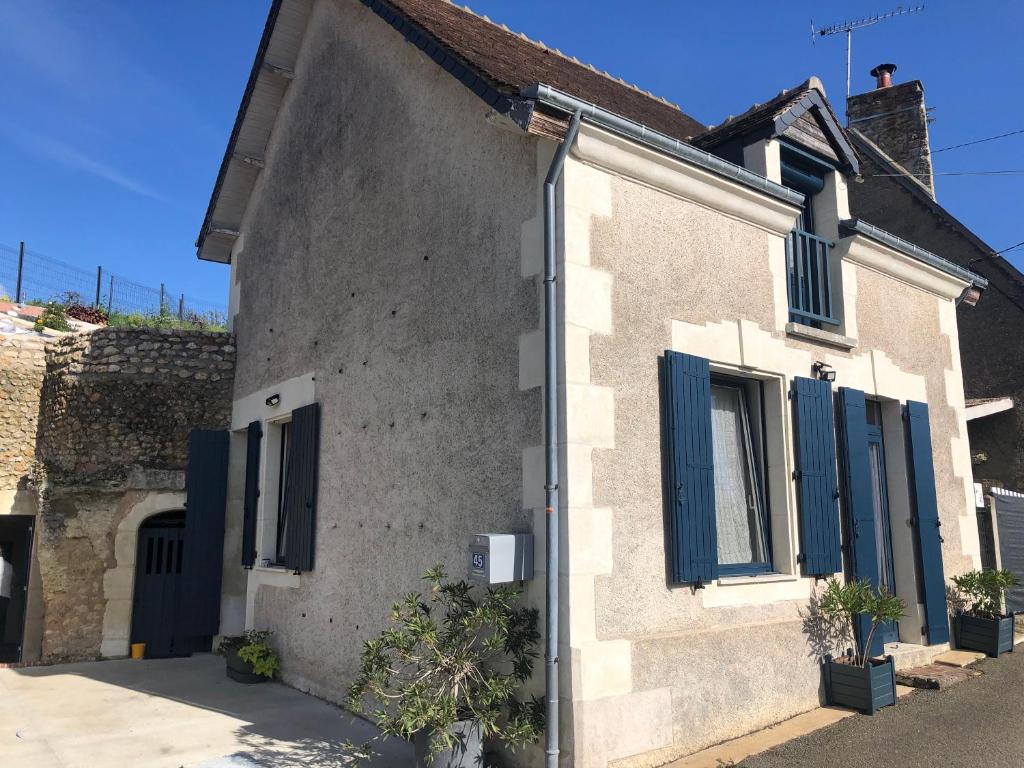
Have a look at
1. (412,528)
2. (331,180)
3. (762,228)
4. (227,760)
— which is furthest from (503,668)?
(331,180)

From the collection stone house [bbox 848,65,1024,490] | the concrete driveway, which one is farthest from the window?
stone house [bbox 848,65,1024,490]

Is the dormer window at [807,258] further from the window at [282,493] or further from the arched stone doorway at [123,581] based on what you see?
the arched stone doorway at [123,581]

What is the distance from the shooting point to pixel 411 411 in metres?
5.47

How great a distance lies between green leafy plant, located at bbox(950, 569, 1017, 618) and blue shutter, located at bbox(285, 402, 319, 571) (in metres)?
5.80

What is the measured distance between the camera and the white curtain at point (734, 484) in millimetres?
5199

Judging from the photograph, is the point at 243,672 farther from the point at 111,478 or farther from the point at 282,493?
the point at 111,478

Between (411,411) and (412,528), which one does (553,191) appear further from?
(412,528)

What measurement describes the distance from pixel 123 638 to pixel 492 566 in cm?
597

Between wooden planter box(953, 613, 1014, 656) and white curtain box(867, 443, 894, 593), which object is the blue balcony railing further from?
wooden planter box(953, 613, 1014, 656)

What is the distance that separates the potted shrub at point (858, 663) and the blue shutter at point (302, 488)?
411 cm

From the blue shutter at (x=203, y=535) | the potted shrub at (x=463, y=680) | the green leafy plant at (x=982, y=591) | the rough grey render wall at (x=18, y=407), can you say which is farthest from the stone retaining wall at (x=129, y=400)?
the green leafy plant at (x=982, y=591)

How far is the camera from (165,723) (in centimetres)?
548

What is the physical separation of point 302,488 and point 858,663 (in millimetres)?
4646

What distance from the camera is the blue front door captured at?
21.4 ft
